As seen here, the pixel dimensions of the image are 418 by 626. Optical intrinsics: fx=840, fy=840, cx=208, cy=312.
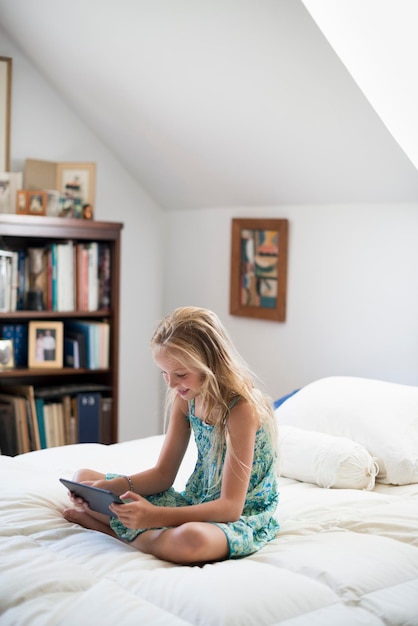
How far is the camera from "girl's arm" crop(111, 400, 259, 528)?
1641 millimetres

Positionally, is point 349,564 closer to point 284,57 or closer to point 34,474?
point 34,474

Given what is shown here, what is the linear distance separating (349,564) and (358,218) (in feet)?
5.39

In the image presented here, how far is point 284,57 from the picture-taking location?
2.53 m

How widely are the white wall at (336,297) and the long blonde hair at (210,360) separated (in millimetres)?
1142

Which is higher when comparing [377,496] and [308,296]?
[308,296]

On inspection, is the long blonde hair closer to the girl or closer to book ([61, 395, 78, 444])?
the girl

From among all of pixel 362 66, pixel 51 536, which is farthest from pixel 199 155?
pixel 51 536

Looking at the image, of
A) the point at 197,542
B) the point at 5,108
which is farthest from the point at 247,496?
the point at 5,108

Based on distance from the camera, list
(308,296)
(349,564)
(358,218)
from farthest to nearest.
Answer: (308,296), (358,218), (349,564)

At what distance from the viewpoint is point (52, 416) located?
3398mm

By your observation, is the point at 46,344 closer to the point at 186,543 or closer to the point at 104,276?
the point at 104,276

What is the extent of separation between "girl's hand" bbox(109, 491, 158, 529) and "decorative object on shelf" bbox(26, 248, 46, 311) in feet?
5.89

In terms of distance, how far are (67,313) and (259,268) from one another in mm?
794

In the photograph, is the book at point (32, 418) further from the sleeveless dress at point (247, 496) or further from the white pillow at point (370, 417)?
the sleeveless dress at point (247, 496)
